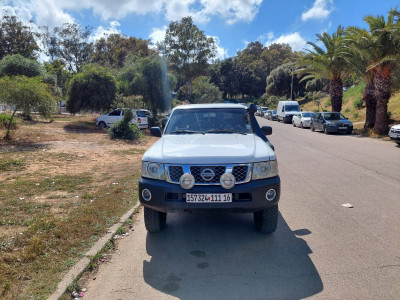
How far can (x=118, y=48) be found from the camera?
2322 inches

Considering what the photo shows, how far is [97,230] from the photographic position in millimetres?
4934

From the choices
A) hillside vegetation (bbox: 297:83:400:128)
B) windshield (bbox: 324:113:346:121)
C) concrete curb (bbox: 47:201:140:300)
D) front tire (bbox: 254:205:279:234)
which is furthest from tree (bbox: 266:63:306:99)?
concrete curb (bbox: 47:201:140:300)

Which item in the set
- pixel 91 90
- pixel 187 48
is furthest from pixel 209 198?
pixel 187 48

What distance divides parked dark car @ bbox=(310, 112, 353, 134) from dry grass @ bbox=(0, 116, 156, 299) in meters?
15.0

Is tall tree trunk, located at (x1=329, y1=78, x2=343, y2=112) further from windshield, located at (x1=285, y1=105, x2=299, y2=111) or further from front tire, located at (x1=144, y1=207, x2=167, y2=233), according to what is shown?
front tire, located at (x1=144, y1=207, x2=167, y2=233)

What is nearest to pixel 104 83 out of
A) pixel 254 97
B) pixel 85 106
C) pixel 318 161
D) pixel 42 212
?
pixel 85 106

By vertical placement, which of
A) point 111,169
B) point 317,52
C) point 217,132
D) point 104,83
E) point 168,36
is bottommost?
point 111,169

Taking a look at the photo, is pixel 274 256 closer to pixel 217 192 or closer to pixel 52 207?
pixel 217 192

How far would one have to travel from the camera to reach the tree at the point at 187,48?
50.2 m

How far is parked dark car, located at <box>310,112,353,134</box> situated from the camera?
72.0 ft

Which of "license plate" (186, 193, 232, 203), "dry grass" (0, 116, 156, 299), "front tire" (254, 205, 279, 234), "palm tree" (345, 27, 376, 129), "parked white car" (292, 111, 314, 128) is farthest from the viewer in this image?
"parked white car" (292, 111, 314, 128)

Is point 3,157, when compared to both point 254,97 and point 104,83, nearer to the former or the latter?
point 104,83

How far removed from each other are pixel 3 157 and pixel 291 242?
1019cm

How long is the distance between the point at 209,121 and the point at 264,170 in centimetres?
175
